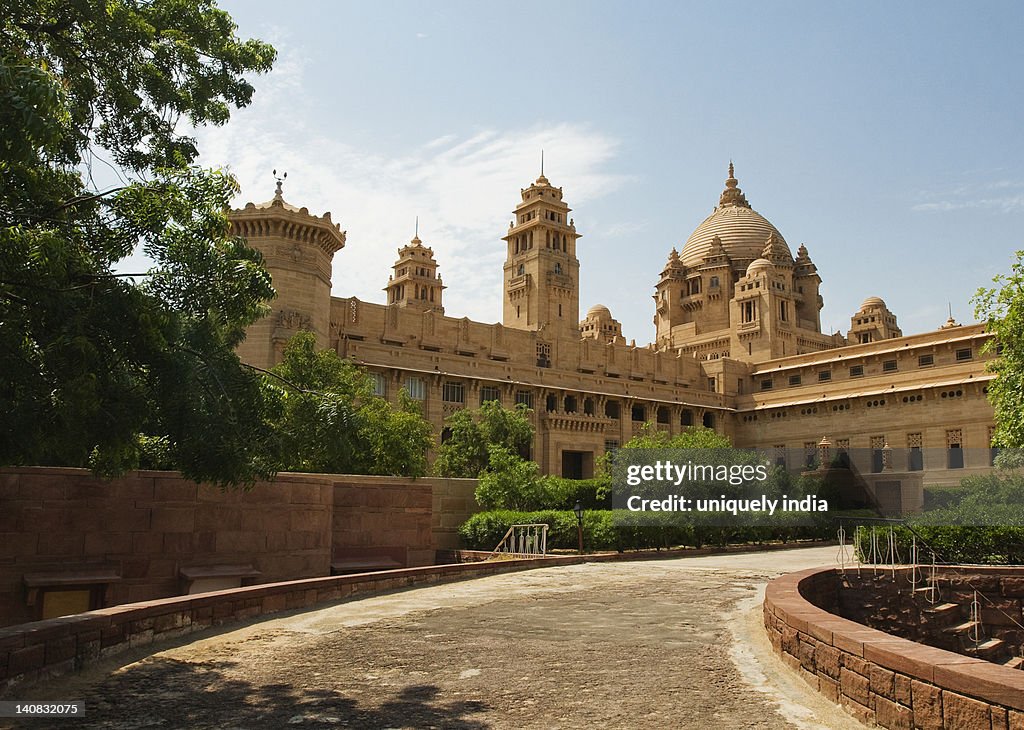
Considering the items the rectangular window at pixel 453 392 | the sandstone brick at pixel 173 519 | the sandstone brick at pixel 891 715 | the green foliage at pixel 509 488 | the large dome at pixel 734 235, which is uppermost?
the large dome at pixel 734 235

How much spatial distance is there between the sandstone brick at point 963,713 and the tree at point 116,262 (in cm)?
606

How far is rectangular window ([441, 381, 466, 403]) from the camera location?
47662mm

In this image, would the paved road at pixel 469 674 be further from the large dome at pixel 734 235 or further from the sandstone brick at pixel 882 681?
the large dome at pixel 734 235

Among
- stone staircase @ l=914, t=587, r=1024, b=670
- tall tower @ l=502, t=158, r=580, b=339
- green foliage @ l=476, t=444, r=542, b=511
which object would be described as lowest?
stone staircase @ l=914, t=587, r=1024, b=670

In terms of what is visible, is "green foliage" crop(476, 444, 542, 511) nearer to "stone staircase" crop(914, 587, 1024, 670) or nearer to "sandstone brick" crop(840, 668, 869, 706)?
"stone staircase" crop(914, 587, 1024, 670)

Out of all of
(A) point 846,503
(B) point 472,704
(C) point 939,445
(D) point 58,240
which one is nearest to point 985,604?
(B) point 472,704

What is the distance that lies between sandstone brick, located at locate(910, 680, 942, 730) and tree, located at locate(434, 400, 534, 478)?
101 feet

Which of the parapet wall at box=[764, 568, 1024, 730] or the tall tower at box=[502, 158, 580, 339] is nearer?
the parapet wall at box=[764, 568, 1024, 730]

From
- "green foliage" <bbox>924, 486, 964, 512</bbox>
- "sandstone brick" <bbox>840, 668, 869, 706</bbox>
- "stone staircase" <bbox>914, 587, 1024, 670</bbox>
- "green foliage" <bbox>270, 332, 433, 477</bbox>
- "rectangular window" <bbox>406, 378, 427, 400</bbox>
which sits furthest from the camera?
"rectangular window" <bbox>406, 378, 427, 400</bbox>

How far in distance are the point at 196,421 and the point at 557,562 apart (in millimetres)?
12241

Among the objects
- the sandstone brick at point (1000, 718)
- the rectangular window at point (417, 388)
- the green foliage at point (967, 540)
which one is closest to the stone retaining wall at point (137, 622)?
the sandstone brick at point (1000, 718)

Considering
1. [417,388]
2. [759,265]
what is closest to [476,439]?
[417,388]

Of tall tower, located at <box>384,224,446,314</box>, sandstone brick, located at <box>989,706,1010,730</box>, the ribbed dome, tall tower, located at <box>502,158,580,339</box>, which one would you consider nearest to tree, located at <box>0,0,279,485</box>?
sandstone brick, located at <box>989,706,1010,730</box>

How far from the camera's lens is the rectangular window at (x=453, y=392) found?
47.7m
